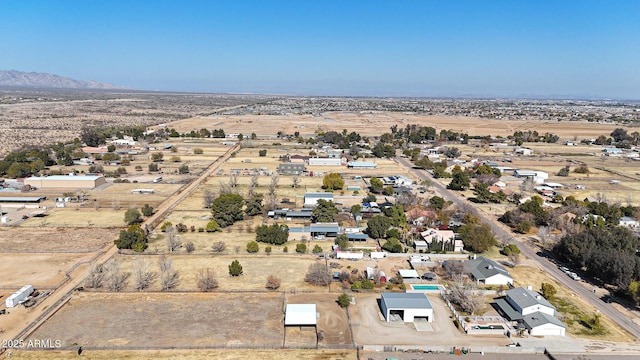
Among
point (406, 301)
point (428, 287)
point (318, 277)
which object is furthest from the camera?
point (318, 277)

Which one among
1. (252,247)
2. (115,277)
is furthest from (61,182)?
(252,247)

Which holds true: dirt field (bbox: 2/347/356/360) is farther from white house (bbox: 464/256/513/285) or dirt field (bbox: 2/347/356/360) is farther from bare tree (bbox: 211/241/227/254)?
bare tree (bbox: 211/241/227/254)

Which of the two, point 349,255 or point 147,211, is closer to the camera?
point 349,255

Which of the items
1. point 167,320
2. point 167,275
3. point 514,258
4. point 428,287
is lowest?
point 167,320

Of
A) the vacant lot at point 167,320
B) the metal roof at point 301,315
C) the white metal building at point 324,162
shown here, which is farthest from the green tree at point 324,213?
the white metal building at point 324,162

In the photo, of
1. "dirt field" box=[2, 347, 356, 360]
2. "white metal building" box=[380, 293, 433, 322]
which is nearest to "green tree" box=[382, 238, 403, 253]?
"white metal building" box=[380, 293, 433, 322]

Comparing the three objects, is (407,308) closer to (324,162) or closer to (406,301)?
(406,301)

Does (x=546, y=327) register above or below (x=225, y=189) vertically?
below

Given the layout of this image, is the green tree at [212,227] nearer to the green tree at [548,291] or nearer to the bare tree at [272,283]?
the bare tree at [272,283]
